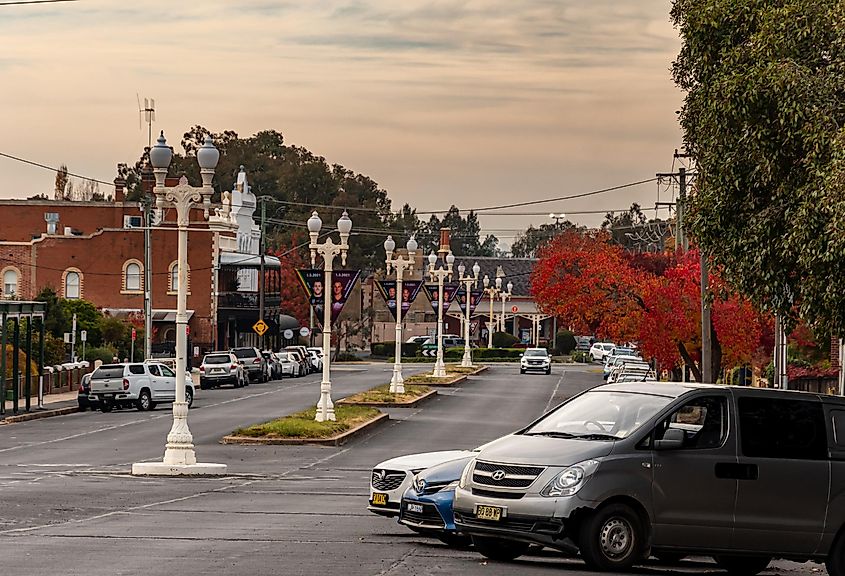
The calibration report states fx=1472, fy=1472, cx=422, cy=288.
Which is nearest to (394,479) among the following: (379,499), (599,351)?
(379,499)

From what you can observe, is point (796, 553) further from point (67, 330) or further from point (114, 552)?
point (67, 330)

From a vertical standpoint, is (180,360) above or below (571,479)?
above

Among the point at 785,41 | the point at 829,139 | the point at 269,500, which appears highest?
the point at 785,41

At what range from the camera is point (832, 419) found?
14938mm

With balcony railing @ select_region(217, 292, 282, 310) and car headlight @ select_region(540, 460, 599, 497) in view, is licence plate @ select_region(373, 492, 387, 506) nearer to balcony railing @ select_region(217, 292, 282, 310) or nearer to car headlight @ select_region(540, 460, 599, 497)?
car headlight @ select_region(540, 460, 599, 497)

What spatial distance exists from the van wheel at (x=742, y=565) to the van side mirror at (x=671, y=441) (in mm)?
1719

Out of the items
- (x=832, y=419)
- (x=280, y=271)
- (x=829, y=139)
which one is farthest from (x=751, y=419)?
(x=280, y=271)

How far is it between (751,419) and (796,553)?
1.41 metres

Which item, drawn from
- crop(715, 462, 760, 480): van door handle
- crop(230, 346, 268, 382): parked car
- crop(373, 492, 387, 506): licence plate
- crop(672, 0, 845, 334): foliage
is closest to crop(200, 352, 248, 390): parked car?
crop(230, 346, 268, 382): parked car

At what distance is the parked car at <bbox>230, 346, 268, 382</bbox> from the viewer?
74.2 metres

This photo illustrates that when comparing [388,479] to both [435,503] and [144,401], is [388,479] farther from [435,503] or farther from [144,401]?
[144,401]

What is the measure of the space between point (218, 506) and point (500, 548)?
7.32m

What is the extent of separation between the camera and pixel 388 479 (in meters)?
18.8

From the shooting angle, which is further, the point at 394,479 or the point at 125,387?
the point at 125,387
